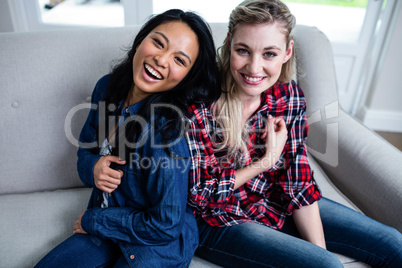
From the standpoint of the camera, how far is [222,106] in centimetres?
98

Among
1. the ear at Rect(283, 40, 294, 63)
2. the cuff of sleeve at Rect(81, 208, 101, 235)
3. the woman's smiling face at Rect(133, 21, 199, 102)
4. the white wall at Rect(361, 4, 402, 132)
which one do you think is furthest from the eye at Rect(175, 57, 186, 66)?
the white wall at Rect(361, 4, 402, 132)

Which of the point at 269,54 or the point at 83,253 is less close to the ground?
the point at 269,54

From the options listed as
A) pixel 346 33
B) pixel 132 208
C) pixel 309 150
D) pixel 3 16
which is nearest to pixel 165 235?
pixel 132 208

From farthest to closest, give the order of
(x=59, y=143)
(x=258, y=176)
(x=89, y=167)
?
(x=59, y=143) → (x=258, y=176) → (x=89, y=167)

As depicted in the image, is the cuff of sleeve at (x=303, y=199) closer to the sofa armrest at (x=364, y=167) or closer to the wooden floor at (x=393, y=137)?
the sofa armrest at (x=364, y=167)

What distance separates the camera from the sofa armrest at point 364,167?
105 centimetres

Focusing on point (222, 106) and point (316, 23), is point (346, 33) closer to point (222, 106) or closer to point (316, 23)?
point (316, 23)

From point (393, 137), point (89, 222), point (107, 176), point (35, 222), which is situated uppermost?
point (107, 176)

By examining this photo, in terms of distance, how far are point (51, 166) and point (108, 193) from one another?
0.38 metres

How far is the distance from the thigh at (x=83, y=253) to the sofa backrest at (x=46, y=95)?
0.38 m

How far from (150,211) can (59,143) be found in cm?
53

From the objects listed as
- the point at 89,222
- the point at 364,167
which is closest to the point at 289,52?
the point at 364,167

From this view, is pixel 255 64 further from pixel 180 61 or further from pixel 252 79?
pixel 180 61

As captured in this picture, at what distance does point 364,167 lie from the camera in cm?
114
